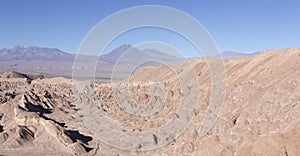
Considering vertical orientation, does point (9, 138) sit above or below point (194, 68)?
below

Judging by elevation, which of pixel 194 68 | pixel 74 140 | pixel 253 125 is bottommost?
pixel 74 140

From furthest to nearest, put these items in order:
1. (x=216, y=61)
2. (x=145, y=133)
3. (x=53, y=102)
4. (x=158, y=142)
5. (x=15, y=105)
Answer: (x=53, y=102) → (x=15, y=105) → (x=216, y=61) → (x=145, y=133) → (x=158, y=142)

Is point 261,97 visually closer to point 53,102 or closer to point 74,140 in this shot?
point 74,140

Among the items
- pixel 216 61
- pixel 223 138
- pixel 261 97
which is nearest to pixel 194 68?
pixel 216 61

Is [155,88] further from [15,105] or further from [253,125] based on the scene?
[253,125]

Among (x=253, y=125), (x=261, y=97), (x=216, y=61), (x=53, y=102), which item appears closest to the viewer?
(x=253, y=125)

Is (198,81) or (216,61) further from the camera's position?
(216,61)
